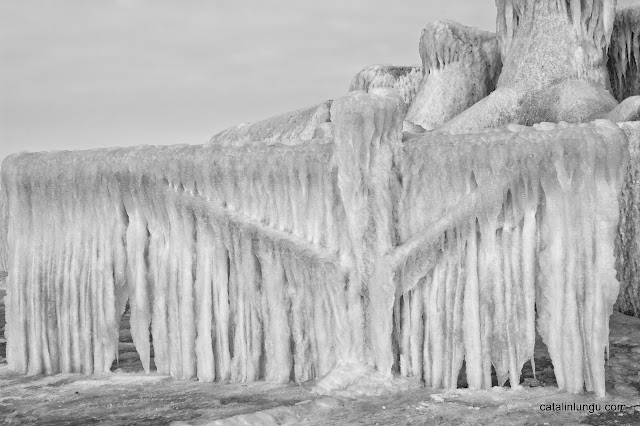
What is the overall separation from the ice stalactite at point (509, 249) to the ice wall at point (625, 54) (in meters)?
11.1

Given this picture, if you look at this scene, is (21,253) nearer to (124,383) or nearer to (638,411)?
(124,383)

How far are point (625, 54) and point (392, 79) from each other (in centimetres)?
582

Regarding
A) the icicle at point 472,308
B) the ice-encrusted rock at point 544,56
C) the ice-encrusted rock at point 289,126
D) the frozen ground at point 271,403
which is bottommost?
the frozen ground at point 271,403

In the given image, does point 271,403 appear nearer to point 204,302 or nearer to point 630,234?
point 204,302

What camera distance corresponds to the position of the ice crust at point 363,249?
6602 millimetres

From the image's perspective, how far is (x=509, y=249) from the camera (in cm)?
673

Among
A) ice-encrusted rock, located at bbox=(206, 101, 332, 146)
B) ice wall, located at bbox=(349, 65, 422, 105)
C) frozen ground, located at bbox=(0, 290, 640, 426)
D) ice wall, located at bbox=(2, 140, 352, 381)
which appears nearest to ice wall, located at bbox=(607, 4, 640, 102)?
ice wall, located at bbox=(349, 65, 422, 105)

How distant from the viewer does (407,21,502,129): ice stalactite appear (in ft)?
59.4

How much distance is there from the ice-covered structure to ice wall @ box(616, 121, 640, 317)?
11.4 ft

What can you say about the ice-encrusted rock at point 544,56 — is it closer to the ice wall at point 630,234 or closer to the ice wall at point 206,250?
the ice wall at point 630,234

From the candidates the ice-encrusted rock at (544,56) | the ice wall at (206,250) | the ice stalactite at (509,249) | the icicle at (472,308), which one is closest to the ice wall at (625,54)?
the ice-encrusted rock at (544,56)

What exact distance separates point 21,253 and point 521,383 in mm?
4866

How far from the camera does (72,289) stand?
308 inches

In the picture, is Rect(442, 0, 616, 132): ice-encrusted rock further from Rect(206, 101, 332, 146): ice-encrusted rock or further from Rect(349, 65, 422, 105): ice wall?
Rect(349, 65, 422, 105): ice wall
